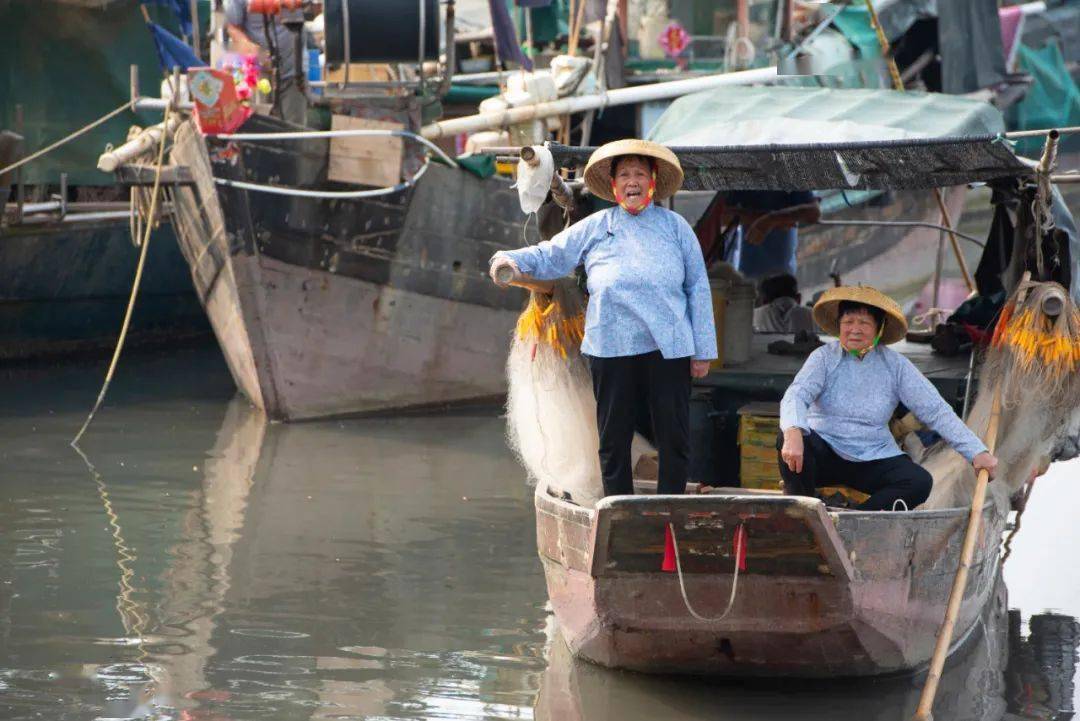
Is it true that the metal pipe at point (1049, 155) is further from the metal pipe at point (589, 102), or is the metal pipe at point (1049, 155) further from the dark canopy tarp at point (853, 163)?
the metal pipe at point (589, 102)

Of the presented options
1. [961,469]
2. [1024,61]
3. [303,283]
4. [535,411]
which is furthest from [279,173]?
[1024,61]

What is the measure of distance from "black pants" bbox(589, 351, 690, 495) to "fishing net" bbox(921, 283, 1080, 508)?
3.58 ft

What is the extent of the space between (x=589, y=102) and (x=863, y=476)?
6784mm

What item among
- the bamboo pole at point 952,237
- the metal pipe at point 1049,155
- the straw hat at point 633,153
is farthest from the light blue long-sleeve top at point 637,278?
the bamboo pole at point 952,237

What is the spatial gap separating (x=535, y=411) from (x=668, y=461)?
644mm

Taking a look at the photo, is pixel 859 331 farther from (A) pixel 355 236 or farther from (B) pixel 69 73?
(B) pixel 69 73

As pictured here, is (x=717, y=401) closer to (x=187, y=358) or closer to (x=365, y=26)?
(x=365, y=26)

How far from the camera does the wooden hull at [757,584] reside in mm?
5133

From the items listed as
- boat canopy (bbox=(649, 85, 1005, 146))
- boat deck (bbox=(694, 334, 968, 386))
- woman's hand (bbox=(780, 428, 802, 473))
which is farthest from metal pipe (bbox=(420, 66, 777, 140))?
woman's hand (bbox=(780, 428, 802, 473))

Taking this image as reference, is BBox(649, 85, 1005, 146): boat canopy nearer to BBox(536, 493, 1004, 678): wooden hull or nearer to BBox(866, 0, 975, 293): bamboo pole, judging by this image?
Result: BBox(866, 0, 975, 293): bamboo pole

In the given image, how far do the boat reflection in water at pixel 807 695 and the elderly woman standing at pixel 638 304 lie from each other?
683mm

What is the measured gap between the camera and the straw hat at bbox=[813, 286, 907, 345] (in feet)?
18.6

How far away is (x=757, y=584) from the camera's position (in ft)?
17.3

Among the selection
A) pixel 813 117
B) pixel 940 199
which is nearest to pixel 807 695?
pixel 813 117
